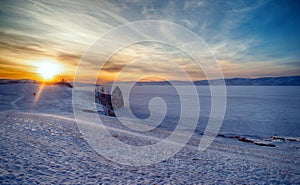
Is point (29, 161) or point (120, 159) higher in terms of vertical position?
point (29, 161)

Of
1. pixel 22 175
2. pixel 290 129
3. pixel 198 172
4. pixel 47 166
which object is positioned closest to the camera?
pixel 22 175

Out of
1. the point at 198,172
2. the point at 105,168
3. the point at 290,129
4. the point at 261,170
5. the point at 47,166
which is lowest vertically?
the point at 290,129

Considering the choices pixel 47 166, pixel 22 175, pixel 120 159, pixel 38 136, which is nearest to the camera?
pixel 22 175

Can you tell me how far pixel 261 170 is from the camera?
34.9ft

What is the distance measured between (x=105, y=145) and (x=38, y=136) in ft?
14.6

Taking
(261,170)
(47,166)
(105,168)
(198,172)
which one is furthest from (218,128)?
(47,166)

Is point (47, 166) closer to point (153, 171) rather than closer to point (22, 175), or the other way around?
point (22, 175)

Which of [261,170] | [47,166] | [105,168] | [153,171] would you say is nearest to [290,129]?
[261,170]

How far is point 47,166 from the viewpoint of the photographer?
786 centimetres

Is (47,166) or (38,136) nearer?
(47,166)

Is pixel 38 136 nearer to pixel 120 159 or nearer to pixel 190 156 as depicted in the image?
pixel 120 159

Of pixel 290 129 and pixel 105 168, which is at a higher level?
pixel 105 168

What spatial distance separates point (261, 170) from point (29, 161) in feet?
41.0

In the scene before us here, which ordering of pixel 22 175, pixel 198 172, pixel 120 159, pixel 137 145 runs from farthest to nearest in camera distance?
pixel 137 145 < pixel 120 159 < pixel 198 172 < pixel 22 175
